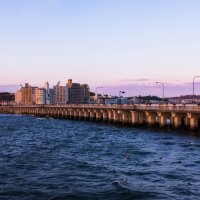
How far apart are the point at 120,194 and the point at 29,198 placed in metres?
5.60

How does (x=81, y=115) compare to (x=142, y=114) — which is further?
(x=81, y=115)

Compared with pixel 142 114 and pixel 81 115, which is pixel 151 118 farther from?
pixel 81 115

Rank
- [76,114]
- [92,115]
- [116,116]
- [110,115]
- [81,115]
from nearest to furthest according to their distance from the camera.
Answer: [116,116], [110,115], [92,115], [81,115], [76,114]

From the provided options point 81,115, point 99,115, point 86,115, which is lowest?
point 81,115

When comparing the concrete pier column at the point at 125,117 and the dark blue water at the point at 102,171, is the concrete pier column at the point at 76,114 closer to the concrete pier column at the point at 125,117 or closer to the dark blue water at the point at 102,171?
the concrete pier column at the point at 125,117

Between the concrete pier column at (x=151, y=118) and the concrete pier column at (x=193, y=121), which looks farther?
the concrete pier column at (x=151, y=118)

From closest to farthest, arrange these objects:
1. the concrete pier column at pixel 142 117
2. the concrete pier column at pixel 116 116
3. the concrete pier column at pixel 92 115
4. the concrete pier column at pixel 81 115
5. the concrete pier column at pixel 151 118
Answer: the concrete pier column at pixel 151 118 → the concrete pier column at pixel 142 117 → the concrete pier column at pixel 116 116 → the concrete pier column at pixel 92 115 → the concrete pier column at pixel 81 115

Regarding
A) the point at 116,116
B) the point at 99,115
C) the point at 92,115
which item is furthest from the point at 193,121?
the point at 92,115

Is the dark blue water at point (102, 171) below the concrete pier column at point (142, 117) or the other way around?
below

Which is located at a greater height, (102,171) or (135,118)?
(135,118)

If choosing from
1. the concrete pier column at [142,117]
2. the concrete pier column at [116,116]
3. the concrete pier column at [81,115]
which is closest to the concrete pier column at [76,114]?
the concrete pier column at [81,115]

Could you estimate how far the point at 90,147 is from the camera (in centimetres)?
5634

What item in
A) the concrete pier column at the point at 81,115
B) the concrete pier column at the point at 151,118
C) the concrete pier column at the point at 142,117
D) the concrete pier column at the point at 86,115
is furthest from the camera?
the concrete pier column at the point at 81,115

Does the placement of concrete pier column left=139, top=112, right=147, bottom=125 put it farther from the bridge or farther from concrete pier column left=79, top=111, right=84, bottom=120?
concrete pier column left=79, top=111, right=84, bottom=120
